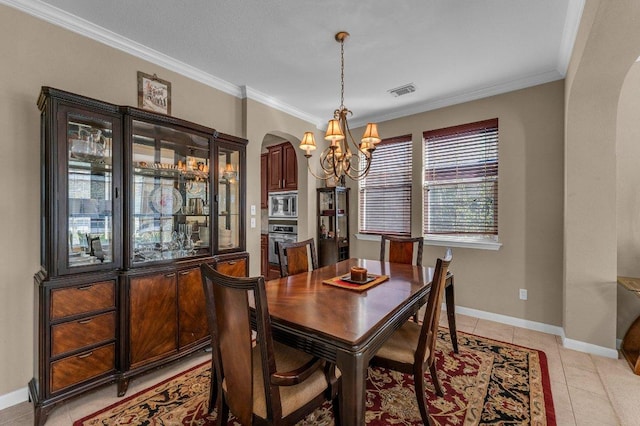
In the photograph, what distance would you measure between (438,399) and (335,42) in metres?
2.88

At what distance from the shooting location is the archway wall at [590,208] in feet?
8.41

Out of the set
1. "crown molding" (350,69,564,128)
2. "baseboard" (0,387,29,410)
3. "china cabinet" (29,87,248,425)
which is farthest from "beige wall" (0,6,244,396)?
"crown molding" (350,69,564,128)

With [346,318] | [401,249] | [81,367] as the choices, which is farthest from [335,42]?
[81,367]

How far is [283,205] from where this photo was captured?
4.88m

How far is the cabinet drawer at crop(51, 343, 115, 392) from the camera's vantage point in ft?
6.03

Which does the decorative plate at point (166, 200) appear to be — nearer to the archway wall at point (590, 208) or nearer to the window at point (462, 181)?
the window at point (462, 181)

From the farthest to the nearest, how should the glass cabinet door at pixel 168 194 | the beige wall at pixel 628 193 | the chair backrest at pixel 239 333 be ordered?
the beige wall at pixel 628 193 < the glass cabinet door at pixel 168 194 < the chair backrest at pixel 239 333

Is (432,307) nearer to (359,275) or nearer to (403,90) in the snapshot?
(359,275)

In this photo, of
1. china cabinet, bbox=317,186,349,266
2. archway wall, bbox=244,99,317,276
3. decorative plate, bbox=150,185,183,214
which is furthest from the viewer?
china cabinet, bbox=317,186,349,266

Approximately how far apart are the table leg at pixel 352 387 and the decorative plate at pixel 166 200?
207 cm

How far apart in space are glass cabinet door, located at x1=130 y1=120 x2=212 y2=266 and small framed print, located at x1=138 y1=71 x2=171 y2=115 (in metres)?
0.43

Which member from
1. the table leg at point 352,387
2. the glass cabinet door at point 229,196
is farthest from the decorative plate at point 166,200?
the table leg at point 352,387

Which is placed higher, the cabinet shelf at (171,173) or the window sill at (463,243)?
the cabinet shelf at (171,173)

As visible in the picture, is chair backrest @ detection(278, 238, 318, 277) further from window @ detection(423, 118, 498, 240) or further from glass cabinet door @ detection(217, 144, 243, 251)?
window @ detection(423, 118, 498, 240)
